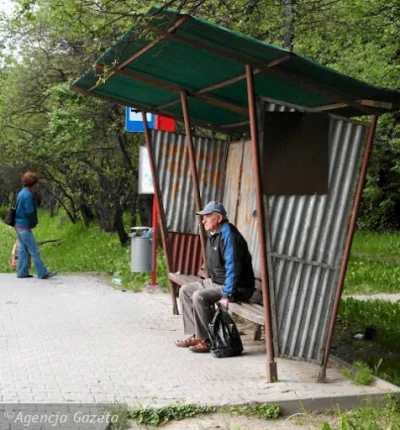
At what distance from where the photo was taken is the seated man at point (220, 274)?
25.0 ft

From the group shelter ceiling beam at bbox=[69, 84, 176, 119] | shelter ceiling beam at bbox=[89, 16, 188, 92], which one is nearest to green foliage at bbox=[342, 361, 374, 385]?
shelter ceiling beam at bbox=[89, 16, 188, 92]

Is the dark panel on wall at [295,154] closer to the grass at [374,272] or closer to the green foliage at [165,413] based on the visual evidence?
the green foliage at [165,413]

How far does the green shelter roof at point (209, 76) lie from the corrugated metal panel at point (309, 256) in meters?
0.43

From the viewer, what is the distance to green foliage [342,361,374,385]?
6.66 m

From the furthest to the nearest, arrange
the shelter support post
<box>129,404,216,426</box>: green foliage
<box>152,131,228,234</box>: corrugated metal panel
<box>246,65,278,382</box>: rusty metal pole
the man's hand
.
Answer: <box>152,131,228,234</box>: corrugated metal panel
the shelter support post
the man's hand
<box>246,65,278,382</box>: rusty metal pole
<box>129,404,216,426</box>: green foliage

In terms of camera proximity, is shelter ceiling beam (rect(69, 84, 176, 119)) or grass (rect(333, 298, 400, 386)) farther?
shelter ceiling beam (rect(69, 84, 176, 119))

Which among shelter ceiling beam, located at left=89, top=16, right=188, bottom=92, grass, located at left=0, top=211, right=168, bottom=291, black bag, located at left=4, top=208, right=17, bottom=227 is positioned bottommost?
grass, located at left=0, top=211, right=168, bottom=291

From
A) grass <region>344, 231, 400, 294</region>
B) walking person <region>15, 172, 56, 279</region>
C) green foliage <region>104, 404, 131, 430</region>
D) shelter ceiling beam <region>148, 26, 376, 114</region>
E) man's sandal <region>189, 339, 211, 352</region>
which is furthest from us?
walking person <region>15, 172, 56, 279</region>

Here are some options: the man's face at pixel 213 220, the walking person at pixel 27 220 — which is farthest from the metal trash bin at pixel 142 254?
the man's face at pixel 213 220

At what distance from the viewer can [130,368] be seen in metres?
7.07

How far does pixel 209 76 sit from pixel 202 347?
2717 mm

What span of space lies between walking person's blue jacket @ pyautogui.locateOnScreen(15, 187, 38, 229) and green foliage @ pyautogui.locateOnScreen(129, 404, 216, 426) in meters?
8.36

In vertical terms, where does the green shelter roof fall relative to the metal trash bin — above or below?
above

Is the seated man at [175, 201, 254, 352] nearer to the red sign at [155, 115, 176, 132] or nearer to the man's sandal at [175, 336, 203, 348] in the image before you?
the man's sandal at [175, 336, 203, 348]
